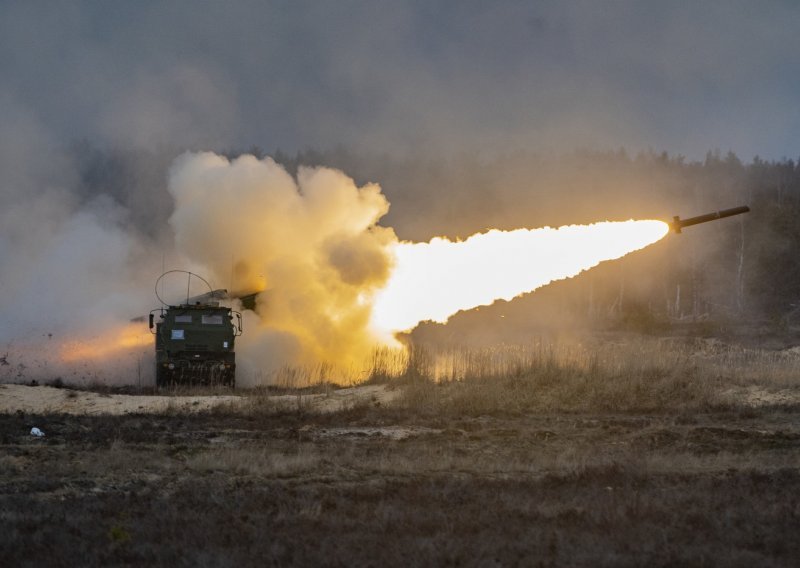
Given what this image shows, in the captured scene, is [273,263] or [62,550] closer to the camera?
[62,550]

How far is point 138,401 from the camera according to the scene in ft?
78.6

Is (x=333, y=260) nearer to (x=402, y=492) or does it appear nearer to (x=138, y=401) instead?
(x=138, y=401)

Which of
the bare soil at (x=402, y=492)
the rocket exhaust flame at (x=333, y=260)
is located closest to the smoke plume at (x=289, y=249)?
the rocket exhaust flame at (x=333, y=260)

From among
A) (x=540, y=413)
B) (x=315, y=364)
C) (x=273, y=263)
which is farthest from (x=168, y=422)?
(x=273, y=263)

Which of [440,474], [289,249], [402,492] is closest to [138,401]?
[289,249]

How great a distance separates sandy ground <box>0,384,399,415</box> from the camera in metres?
22.9

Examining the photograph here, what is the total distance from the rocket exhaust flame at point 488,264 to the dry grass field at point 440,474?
346 centimetres

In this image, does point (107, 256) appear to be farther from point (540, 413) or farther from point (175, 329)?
point (540, 413)

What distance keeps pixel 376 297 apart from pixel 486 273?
3.96m

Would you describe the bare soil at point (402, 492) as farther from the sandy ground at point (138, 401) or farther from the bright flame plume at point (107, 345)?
the bright flame plume at point (107, 345)

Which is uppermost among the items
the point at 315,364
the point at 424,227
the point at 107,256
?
the point at 424,227

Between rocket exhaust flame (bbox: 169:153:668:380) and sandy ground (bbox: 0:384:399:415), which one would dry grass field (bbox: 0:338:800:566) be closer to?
sandy ground (bbox: 0:384:399:415)

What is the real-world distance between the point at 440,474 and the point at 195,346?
16378mm

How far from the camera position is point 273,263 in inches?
1288
